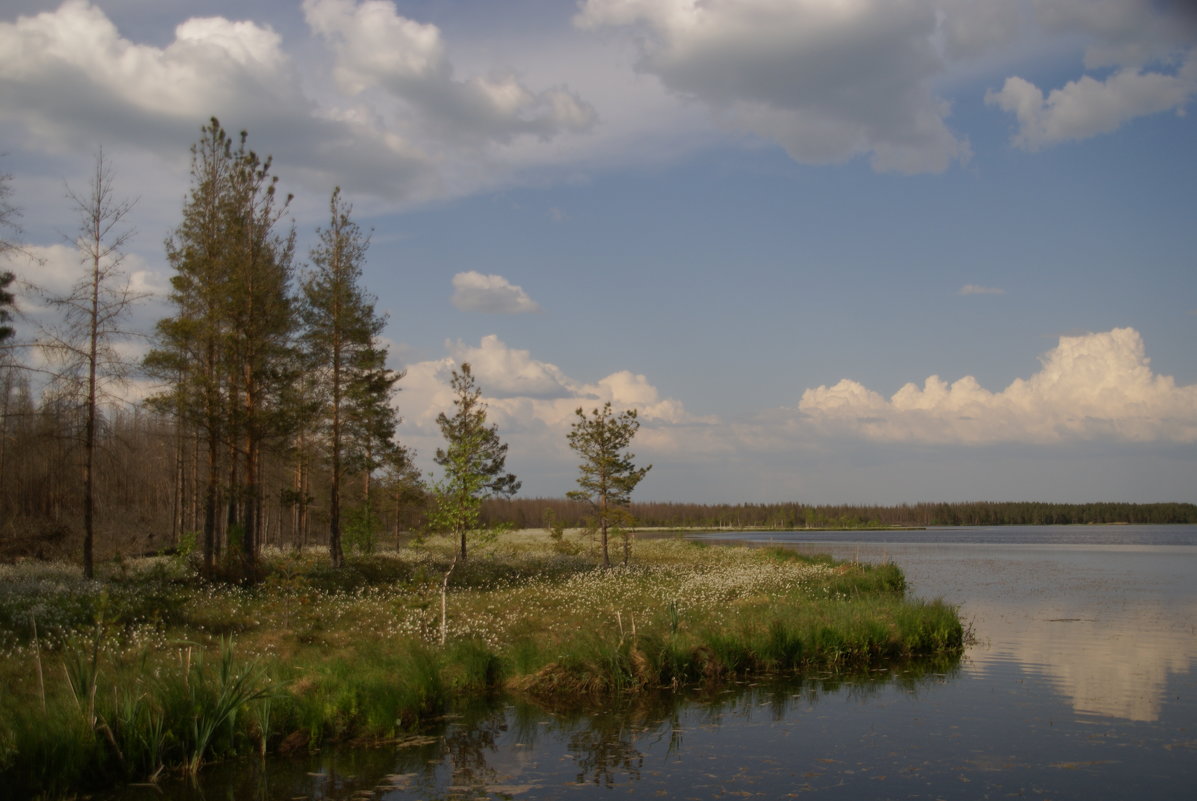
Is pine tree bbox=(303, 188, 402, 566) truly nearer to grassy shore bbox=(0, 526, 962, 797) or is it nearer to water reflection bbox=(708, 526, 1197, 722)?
grassy shore bbox=(0, 526, 962, 797)

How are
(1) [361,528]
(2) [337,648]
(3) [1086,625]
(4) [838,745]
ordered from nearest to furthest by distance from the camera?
(4) [838,745] → (2) [337,648] → (3) [1086,625] → (1) [361,528]

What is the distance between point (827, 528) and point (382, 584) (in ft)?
512

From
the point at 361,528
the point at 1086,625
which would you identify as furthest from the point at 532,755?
the point at 361,528

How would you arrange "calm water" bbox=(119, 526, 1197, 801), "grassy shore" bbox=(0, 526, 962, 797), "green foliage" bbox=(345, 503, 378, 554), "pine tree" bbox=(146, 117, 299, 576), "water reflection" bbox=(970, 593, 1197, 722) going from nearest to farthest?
"calm water" bbox=(119, 526, 1197, 801) < "grassy shore" bbox=(0, 526, 962, 797) < "water reflection" bbox=(970, 593, 1197, 722) < "pine tree" bbox=(146, 117, 299, 576) < "green foliage" bbox=(345, 503, 378, 554)

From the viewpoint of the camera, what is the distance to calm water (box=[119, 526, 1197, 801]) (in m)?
10.4

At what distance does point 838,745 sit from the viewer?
12.3m

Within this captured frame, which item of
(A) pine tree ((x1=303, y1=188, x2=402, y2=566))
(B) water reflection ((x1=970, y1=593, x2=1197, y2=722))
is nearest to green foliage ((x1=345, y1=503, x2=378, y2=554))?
(A) pine tree ((x1=303, y1=188, x2=402, y2=566))

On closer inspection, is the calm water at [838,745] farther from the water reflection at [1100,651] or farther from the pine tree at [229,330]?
the pine tree at [229,330]

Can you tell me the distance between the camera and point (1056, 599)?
31.1m

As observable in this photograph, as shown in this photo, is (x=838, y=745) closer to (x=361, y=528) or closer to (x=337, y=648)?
(x=337, y=648)

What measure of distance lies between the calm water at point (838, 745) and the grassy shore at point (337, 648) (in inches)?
27.4

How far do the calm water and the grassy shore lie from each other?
69 centimetres

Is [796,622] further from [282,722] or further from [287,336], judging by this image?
[287,336]

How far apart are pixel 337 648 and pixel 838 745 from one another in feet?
32.5
